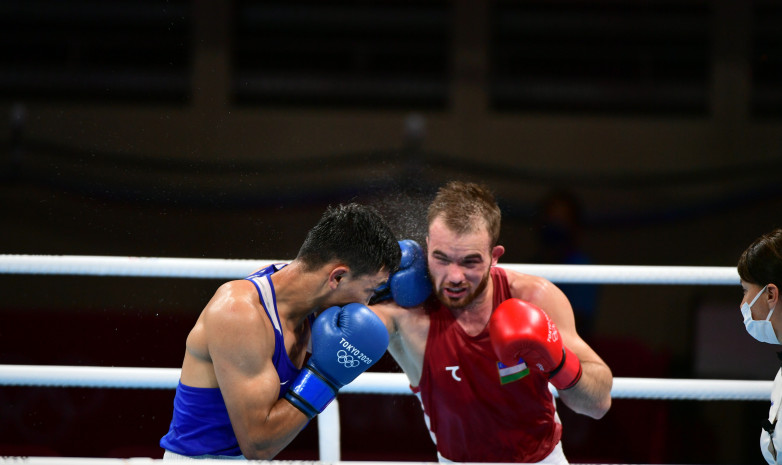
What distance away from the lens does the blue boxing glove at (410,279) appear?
2.00 m

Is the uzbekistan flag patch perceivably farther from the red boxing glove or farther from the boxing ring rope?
the boxing ring rope

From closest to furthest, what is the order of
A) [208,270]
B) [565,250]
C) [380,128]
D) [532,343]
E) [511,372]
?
[532,343] < [511,372] < [208,270] < [565,250] < [380,128]

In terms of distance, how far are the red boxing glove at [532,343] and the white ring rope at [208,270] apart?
0.26 m

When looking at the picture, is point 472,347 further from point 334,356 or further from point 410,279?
point 334,356

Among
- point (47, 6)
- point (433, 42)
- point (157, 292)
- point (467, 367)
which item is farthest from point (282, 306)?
point (47, 6)

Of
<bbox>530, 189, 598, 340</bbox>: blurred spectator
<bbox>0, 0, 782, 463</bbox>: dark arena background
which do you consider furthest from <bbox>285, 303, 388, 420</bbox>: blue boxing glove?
<bbox>0, 0, 782, 463</bbox>: dark arena background

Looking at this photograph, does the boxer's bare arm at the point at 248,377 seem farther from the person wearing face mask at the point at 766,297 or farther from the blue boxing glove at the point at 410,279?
the person wearing face mask at the point at 766,297

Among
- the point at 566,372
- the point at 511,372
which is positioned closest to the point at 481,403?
the point at 511,372

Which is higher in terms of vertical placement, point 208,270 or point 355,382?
point 208,270

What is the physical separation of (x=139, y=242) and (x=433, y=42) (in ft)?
12.9

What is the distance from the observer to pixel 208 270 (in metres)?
2.06

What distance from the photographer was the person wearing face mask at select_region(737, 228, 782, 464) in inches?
69.6

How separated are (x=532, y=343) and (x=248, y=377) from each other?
678 millimetres

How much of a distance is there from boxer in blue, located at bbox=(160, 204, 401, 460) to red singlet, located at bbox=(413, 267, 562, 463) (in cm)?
31
